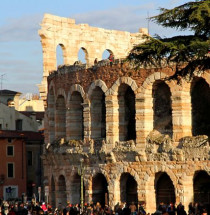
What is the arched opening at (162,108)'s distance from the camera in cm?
5028

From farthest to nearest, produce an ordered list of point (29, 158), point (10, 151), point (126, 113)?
1. point (29, 158)
2. point (10, 151)
3. point (126, 113)

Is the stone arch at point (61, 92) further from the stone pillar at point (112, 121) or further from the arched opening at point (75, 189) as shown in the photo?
the stone pillar at point (112, 121)

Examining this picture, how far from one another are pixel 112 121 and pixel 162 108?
10.3ft

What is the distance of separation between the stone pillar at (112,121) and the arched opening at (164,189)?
365cm

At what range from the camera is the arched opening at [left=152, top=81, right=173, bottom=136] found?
50.3 meters

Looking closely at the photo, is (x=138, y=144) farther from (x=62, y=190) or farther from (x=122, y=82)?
(x=62, y=190)

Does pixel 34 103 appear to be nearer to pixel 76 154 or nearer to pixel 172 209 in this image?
pixel 76 154

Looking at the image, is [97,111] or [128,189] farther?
[97,111]

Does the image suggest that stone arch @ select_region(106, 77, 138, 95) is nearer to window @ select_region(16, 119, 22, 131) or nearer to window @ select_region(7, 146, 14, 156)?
window @ select_region(7, 146, 14, 156)

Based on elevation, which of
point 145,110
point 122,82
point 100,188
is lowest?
point 100,188

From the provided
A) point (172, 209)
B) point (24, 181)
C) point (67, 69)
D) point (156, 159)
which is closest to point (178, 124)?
point (156, 159)

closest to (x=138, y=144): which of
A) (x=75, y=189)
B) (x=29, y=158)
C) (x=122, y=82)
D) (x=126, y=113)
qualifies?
(x=126, y=113)

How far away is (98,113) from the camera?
5438cm

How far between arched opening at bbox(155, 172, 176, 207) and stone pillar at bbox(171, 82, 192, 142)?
2.60 m
